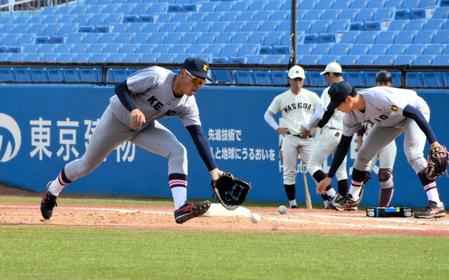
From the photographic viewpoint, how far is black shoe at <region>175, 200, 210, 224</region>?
1023 centimetres

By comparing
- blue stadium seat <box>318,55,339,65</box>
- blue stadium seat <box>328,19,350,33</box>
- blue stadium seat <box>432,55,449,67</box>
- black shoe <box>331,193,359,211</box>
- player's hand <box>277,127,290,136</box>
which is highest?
blue stadium seat <box>328,19,350,33</box>

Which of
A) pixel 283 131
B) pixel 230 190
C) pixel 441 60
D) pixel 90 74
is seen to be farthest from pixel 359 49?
pixel 230 190

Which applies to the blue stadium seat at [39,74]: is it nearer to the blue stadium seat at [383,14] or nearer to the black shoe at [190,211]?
the blue stadium seat at [383,14]

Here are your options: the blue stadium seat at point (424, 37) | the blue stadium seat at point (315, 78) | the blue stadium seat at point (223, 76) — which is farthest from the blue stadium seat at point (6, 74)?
the blue stadium seat at point (424, 37)

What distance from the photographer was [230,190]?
35.6 feet

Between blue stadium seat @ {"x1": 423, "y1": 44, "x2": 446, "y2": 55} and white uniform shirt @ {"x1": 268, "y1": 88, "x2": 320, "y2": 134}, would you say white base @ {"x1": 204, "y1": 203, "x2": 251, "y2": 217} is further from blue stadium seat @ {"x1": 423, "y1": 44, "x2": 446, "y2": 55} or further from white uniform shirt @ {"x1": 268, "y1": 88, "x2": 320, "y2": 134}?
blue stadium seat @ {"x1": 423, "y1": 44, "x2": 446, "y2": 55}

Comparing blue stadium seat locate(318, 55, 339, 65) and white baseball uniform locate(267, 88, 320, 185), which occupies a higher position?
blue stadium seat locate(318, 55, 339, 65)

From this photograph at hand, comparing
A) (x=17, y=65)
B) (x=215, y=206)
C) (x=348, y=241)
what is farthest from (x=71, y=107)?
(x=348, y=241)

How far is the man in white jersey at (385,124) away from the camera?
1143cm

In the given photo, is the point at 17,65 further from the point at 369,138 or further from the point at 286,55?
the point at 369,138

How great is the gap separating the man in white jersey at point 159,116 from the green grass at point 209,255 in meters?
0.56

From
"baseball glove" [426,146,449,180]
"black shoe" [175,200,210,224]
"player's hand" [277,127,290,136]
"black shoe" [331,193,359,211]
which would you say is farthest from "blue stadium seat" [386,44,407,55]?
"black shoe" [175,200,210,224]

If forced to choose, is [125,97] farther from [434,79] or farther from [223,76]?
[223,76]

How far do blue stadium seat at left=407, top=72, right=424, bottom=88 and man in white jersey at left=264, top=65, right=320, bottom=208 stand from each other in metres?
2.53
